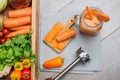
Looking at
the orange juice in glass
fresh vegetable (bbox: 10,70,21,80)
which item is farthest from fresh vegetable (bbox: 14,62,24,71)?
the orange juice in glass

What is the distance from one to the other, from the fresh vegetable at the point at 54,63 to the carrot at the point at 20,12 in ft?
0.62

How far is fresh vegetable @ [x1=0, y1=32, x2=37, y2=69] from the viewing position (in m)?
0.92

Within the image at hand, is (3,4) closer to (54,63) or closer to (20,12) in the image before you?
(20,12)

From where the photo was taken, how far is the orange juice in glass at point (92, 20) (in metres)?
1.01

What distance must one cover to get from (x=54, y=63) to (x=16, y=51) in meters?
0.17

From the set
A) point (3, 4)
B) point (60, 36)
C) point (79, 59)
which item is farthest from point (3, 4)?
point (79, 59)

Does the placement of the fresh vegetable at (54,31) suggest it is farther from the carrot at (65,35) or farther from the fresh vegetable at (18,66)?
the fresh vegetable at (18,66)

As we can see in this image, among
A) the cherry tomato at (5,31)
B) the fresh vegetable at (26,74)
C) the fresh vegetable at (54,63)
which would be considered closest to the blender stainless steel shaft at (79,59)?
the fresh vegetable at (54,63)

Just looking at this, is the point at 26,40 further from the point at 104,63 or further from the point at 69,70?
the point at 104,63

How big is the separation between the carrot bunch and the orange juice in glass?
19 cm

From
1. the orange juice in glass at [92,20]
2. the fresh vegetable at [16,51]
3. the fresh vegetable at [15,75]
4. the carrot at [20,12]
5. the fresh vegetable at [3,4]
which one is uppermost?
the fresh vegetable at [3,4]

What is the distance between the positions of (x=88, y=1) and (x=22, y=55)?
354 mm

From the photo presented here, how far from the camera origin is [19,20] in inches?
40.4

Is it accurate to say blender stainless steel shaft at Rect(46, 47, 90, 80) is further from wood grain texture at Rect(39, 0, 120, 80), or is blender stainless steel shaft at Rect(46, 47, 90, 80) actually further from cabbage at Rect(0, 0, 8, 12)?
cabbage at Rect(0, 0, 8, 12)
